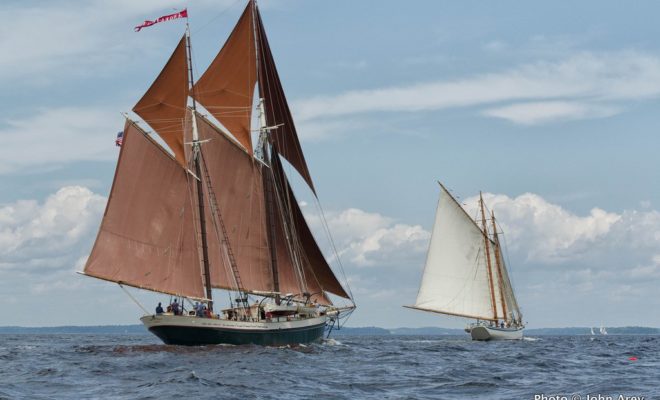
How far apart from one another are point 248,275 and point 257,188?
685 cm

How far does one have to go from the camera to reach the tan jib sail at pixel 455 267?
10225cm

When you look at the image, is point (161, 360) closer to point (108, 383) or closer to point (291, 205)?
point (108, 383)

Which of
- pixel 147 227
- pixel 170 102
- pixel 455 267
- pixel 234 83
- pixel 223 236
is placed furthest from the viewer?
pixel 455 267

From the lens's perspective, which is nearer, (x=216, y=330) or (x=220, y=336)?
(x=216, y=330)

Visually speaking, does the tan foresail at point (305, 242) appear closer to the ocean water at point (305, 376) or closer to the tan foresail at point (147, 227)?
the tan foresail at point (147, 227)

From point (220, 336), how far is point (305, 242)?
1197 centimetres

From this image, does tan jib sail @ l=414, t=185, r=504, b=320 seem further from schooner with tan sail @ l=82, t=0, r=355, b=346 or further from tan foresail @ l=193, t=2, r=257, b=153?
tan foresail @ l=193, t=2, r=257, b=153

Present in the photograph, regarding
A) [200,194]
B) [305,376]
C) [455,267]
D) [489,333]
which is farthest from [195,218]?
[489,333]

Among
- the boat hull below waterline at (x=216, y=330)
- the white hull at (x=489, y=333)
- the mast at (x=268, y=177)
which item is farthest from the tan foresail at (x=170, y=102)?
the white hull at (x=489, y=333)

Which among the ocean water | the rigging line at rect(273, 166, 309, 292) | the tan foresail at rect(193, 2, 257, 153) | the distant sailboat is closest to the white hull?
the distant sailboat

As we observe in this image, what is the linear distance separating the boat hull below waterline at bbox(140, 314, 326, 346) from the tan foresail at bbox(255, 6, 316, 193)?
11.5 meters

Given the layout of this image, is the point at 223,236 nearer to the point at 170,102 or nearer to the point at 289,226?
the point at 289,226

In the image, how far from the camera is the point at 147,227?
237 ft

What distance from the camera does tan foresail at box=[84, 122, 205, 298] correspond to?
70.4 m
